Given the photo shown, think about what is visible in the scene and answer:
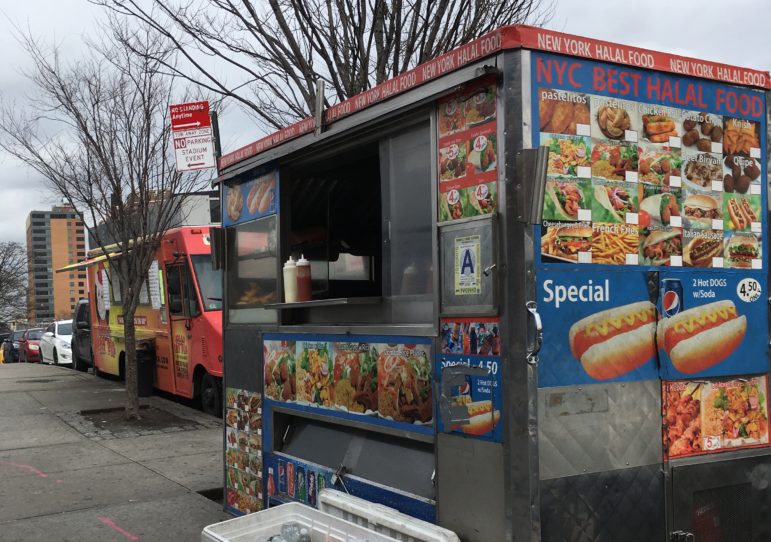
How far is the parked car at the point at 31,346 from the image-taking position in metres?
30.3

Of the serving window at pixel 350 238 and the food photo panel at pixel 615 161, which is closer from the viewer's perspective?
the food photo panel at pixel 615 161

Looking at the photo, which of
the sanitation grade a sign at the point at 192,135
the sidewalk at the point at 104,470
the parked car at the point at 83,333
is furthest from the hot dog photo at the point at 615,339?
the parked car at the point at 83,333

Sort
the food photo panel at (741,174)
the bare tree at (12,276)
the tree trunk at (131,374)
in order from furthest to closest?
the bare tree at (12,276) < the tree trunk at (131,374) < the food photo panel at (741,174)

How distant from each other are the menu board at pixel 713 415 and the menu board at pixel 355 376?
1171 mm

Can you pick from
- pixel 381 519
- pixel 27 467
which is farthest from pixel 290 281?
pixel 27 467

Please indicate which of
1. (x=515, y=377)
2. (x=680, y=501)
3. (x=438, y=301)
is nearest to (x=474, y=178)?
(x=438, y=301)

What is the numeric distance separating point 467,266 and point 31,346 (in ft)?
100

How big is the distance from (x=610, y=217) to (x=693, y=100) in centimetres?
82

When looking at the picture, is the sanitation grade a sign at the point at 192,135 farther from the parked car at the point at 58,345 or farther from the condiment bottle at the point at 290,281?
the parked car at the point at 58,345

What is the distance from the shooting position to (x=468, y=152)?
12.1 feet

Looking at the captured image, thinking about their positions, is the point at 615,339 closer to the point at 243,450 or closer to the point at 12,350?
the point at 243,450

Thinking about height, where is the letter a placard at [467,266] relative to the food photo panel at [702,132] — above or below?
below

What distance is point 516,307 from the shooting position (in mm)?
3365

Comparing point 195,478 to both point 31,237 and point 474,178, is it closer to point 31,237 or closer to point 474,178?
point 474,178
